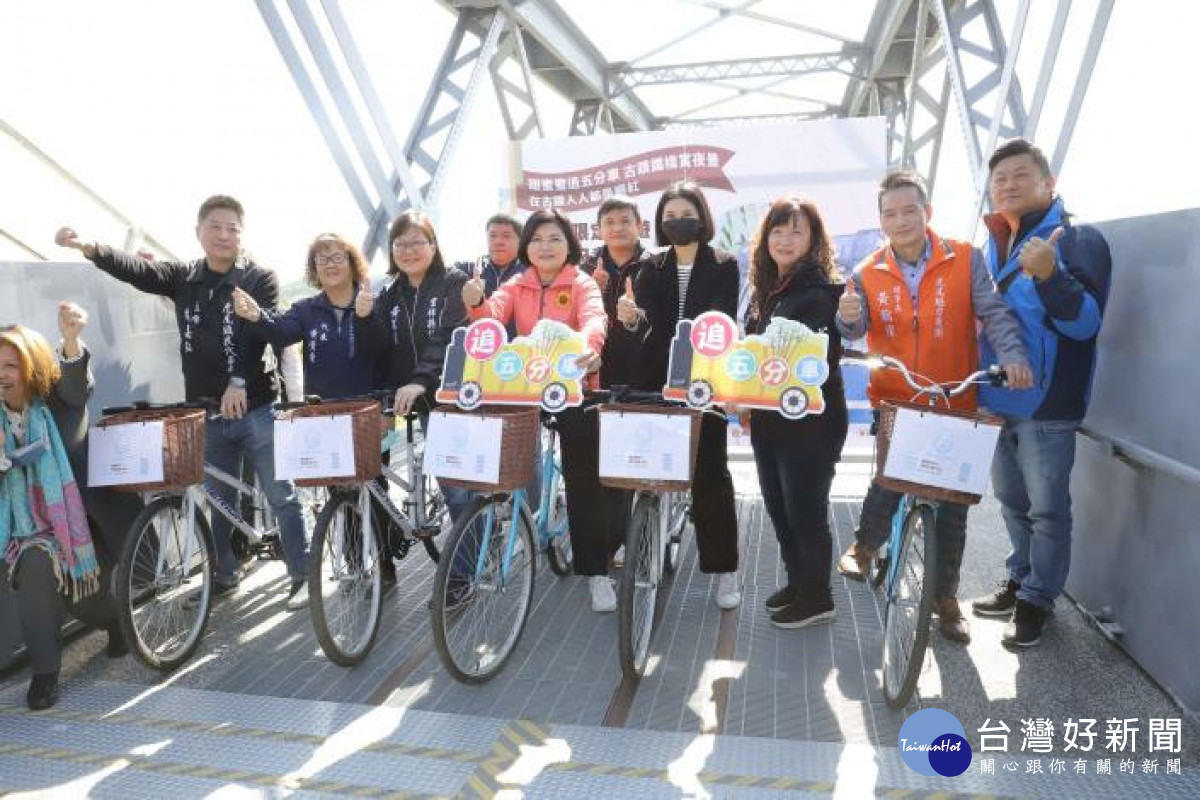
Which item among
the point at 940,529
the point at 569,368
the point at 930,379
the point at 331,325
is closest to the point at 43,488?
the point at 331,325

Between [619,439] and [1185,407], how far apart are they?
1.79 metres

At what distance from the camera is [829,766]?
2291 mm

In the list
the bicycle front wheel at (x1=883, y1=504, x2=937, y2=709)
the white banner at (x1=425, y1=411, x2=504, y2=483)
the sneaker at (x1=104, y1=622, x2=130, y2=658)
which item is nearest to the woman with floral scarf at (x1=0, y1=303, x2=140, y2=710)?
the sneaker at (x1=104, y1=622, x2=130, y2=658)

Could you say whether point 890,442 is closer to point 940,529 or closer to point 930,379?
point 930,379

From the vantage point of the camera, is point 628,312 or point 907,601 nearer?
point 907,601

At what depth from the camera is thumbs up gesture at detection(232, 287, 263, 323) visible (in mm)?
3170

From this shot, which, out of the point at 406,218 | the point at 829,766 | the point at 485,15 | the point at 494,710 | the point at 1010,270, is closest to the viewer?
the point at 829,766

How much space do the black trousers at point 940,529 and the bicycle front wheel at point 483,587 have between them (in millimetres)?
1317

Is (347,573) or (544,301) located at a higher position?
(544,301)

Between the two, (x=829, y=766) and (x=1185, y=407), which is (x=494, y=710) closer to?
(x=829, y=766)

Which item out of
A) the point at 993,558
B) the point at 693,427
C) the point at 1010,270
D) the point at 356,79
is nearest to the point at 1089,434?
the point at 1010,270

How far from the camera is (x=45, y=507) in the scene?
2768mm

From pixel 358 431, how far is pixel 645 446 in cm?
107

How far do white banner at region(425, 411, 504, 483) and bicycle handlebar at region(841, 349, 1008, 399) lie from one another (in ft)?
4.14
